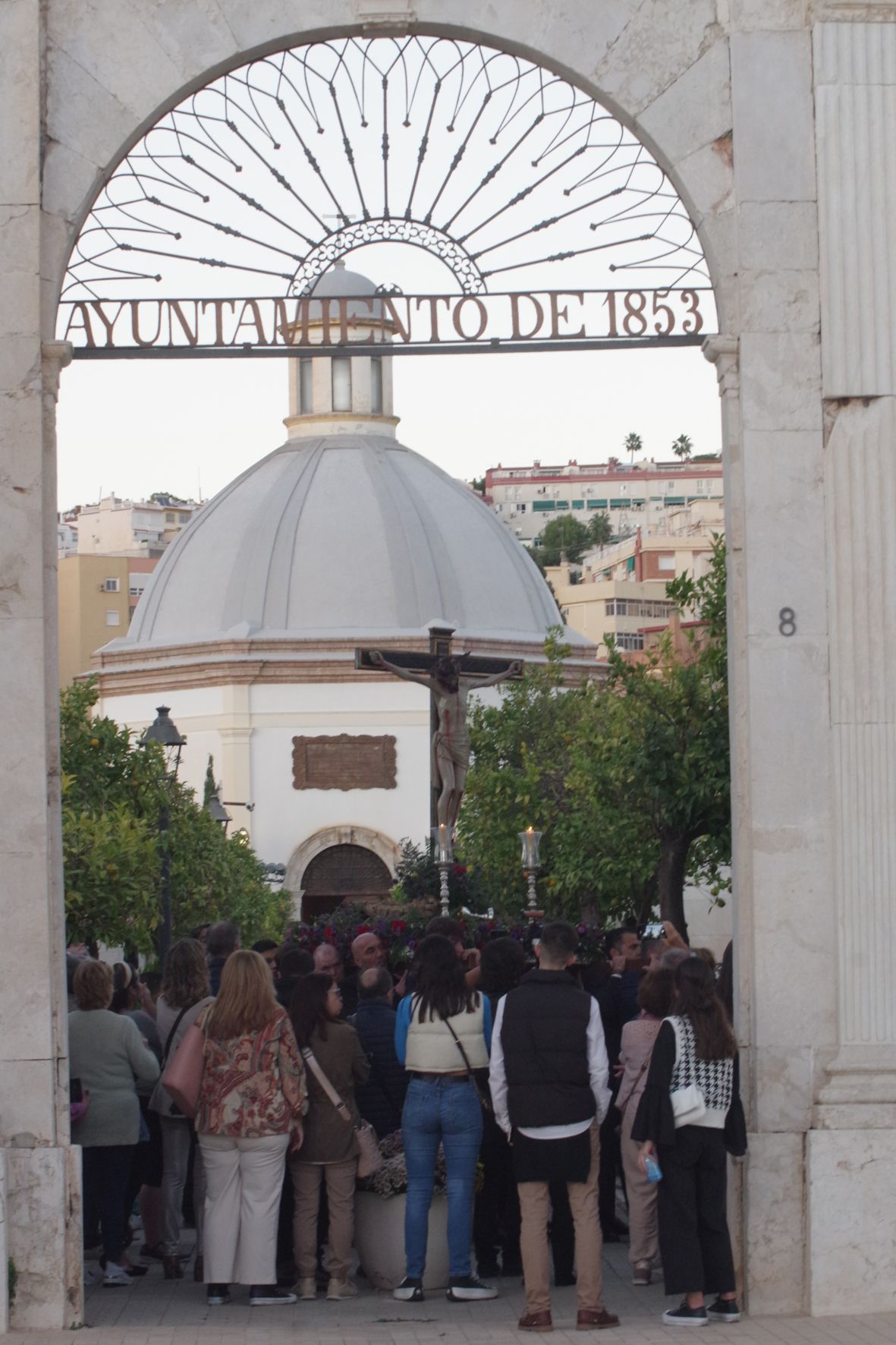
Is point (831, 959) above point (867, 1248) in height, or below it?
above

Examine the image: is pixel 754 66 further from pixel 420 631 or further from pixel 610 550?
pixel 610 550

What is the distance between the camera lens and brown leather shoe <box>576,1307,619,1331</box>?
8.34 m

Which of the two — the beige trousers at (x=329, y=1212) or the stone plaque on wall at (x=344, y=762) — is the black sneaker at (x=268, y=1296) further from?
the stone plaque on wall at (x=344, y=762)

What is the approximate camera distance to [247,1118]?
883cm

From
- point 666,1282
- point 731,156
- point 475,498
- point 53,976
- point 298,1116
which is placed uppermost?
point 475,498

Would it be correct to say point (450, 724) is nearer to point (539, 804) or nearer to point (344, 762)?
point (539, 804)

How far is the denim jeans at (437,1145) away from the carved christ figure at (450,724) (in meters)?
11.2

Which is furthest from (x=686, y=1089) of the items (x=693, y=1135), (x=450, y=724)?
(x=450, y=724)

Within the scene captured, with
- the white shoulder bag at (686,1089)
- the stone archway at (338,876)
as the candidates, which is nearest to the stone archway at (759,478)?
the white shoulder bag at (686,1089)

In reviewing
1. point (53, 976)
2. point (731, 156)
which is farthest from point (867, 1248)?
point (731, 156)

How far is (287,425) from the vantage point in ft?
193

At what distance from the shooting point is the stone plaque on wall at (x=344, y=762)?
52094 mm

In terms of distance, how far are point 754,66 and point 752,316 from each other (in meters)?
1.08

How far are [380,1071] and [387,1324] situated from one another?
1325mm
